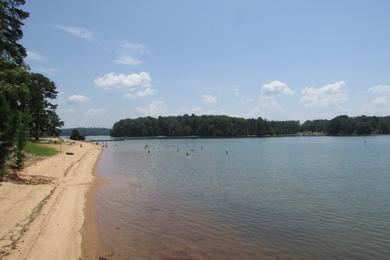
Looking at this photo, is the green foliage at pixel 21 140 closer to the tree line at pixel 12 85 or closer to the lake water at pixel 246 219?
the tree line at pixel 12 85

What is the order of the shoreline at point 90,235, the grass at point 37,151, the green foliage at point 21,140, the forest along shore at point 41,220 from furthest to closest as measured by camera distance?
the grass at point 37,151 → the green foliage at point 21,140 → the shoreline at point 90,235 → the forest along shore at point 41,220

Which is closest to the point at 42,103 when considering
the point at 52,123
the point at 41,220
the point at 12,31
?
the point at 52,123

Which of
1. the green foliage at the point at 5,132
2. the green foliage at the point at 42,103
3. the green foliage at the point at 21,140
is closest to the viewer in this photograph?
the green foliage at the point at 5,132

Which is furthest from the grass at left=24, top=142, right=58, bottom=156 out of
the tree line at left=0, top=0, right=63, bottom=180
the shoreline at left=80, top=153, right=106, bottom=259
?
the shoreline at left=80, top=153, right=106, bottom=259

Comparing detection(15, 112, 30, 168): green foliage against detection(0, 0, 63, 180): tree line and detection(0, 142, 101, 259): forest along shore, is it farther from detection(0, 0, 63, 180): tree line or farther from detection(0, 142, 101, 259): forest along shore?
detection(0, 142, 101, 259): forest along shore

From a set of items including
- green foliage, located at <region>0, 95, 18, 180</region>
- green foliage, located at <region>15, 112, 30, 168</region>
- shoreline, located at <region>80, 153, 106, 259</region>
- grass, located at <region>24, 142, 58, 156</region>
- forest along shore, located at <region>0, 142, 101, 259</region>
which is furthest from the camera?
grass, located at <region>24, 142, 58, 156</region>

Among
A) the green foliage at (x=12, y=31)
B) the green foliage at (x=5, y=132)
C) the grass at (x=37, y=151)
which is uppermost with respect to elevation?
the green foliage at (x=12, y=31)

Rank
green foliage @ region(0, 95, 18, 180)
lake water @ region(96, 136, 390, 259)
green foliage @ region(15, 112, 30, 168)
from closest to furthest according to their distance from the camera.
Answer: lake water @ region(96, 136, 390, 259) < green foliage @ region(0, 95, 18, 180) < green foliage @ region(15, 112, 30, 168)

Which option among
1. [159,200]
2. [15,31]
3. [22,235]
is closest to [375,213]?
[159,200]

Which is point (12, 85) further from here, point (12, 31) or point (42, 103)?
point (42, 103)

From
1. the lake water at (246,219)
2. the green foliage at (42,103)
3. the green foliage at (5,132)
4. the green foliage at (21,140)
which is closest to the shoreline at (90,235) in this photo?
the lake water at (246,219)

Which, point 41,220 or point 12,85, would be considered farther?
point 12,85

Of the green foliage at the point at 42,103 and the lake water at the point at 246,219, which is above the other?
the green foliage at the point at 42,103

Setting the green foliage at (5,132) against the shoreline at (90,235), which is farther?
the green foliage at (5,132)
